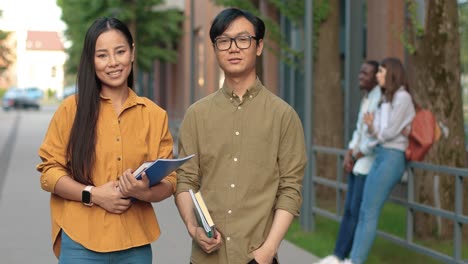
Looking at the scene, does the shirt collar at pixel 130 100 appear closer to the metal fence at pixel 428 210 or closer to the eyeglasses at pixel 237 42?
the eyeglasses at pixel 237 42

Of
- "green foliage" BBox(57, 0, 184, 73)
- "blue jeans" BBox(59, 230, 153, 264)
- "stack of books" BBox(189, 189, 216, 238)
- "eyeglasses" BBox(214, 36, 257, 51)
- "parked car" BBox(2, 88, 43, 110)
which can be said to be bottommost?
"parked car" BBox(2, 88, 43, 110)

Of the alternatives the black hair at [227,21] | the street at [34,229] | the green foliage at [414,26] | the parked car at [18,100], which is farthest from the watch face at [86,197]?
the parked car at [18,100]

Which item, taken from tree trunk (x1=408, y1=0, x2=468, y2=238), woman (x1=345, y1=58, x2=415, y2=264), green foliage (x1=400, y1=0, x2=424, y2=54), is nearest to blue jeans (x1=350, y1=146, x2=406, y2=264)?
woman (x1=345, y1=58, x2=415, y2=264)

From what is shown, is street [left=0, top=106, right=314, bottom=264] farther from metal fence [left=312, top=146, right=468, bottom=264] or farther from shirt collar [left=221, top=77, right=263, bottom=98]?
shirt collar [left=221, top=77, right=263, bottom=98]

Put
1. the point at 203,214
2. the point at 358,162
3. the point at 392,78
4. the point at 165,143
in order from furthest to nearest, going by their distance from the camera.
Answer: the point at 358,162 → the point at 392,78 → the point at 165,143 → the point at 203,214

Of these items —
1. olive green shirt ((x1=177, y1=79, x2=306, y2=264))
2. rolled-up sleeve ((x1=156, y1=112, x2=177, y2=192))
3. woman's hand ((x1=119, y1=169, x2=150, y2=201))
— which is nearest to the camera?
woman's hand ((x1=119, y1=169, x2=150, y2=201))

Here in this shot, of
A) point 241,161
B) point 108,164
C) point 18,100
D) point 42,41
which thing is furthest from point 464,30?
point 42,41

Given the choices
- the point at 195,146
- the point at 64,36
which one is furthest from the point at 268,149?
the point at 64,36

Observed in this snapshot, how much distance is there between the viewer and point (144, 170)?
3.60 m

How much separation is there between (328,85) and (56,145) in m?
10.5

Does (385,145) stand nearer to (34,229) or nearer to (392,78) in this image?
(392,78)

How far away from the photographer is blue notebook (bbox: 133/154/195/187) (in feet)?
11.5

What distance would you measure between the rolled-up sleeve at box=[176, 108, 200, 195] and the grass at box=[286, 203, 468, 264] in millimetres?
4078

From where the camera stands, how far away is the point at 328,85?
46.5 ft
